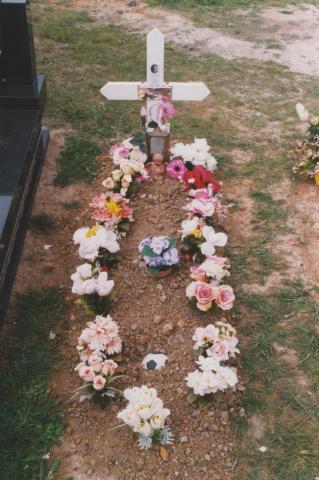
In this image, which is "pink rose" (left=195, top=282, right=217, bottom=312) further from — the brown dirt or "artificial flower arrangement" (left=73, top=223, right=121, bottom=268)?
"artificial flower arrangement" (left=73, top=223, right=121, bottom=268)

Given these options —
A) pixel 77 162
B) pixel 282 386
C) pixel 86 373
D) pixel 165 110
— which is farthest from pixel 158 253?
pixel 77 162

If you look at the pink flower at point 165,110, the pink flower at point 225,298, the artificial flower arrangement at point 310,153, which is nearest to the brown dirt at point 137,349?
the pink flower at point 225,298

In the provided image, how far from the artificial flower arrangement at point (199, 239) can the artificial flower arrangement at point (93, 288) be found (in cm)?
74

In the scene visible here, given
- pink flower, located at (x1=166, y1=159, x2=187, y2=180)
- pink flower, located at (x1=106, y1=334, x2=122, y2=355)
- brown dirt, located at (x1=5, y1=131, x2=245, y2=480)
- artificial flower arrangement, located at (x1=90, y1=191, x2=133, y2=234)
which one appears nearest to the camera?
brown dirt, located at (x1=5, y1=131, x2=245, y2=480)

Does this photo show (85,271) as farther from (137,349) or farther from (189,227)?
(189,227)

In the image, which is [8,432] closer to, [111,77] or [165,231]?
[165,231]

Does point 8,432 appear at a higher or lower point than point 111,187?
lower

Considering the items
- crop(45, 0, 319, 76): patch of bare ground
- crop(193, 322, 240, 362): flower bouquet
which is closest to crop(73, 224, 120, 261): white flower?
crop(193, 322, 240, 362): flower bouquet

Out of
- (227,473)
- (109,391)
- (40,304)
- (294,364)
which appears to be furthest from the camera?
(40,304)

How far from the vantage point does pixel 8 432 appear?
3275mm

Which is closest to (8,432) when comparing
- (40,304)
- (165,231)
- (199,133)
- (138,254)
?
(40,304)

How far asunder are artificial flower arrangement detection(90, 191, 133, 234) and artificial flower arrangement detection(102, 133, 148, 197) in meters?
0.21

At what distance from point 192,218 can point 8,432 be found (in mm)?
2189

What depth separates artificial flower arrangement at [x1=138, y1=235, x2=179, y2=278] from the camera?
13.3 ft
